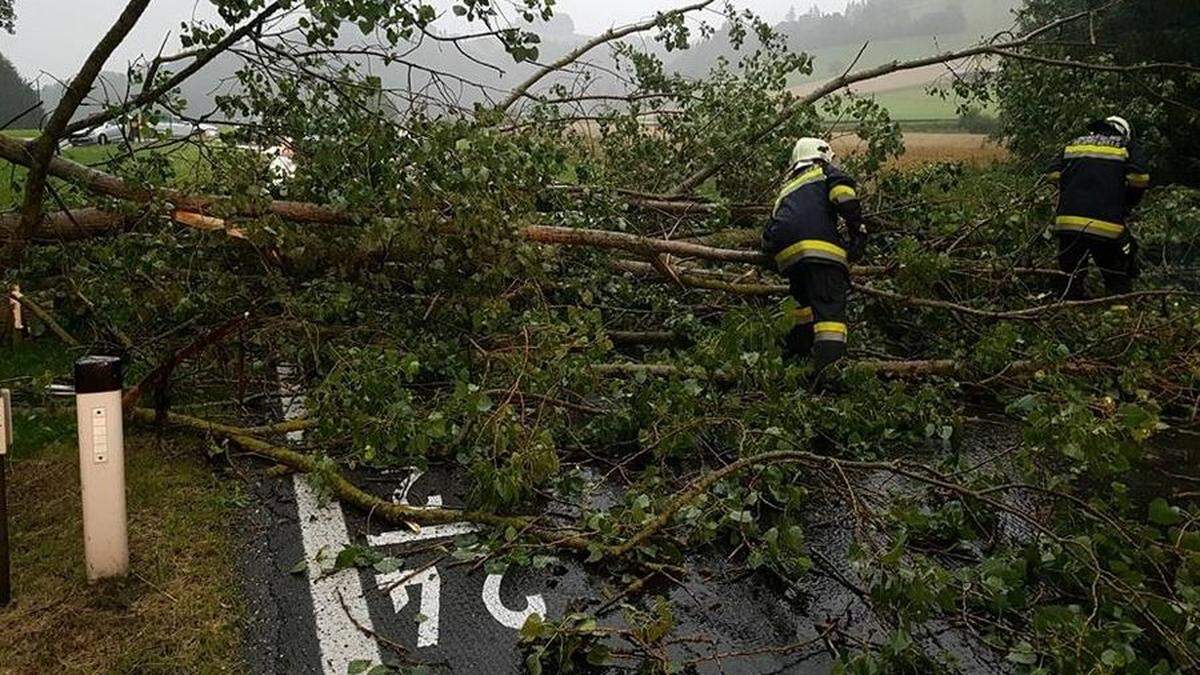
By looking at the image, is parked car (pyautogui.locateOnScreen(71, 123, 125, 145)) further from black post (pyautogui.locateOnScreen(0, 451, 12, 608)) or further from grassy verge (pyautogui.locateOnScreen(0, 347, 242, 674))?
black post (pyautogui.locateOnScreen(0, 451, 12, 608))

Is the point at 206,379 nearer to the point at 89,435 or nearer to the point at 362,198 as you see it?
the point at 362,198

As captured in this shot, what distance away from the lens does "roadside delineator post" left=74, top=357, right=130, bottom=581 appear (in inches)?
105

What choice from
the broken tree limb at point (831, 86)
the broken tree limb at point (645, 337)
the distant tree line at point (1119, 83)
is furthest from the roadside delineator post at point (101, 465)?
the distant tree line at point (1119, 83)

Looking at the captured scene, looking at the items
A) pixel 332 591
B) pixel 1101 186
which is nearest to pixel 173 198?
pixel 332 591

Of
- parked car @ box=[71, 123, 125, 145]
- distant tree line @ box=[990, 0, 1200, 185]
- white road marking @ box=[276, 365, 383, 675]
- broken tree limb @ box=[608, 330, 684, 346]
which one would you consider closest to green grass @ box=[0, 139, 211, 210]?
parked car @ box=[71, 123, 125, 145]

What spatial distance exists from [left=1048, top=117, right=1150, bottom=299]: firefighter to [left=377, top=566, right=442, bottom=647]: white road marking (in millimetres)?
4780

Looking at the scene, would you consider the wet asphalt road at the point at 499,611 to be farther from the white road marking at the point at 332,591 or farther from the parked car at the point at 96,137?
the parked car at the point at 96,137

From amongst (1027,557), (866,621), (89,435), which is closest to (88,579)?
(89,435)

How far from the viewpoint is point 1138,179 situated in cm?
565

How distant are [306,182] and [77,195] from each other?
1983 mm

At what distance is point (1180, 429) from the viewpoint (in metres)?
4.54

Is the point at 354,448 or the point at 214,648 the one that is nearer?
the point at 214,648

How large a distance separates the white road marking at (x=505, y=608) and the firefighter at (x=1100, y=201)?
4550 millimetres

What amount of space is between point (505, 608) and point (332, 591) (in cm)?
64
